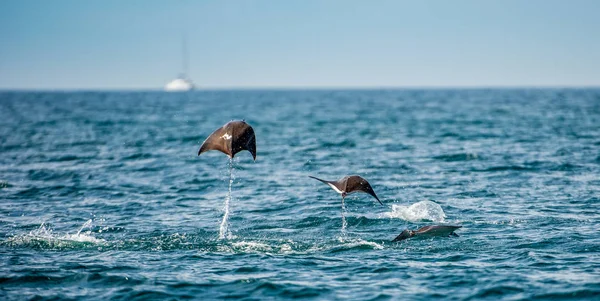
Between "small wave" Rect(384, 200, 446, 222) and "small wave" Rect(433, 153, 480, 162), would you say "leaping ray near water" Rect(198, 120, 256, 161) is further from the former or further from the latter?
"small wave" Rect(433, 153, 480, 162)

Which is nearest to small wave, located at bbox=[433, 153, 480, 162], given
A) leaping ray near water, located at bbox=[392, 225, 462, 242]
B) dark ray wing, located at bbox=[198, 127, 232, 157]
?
leaping ray near water, located at bbox=[392, 225, 462, 242]

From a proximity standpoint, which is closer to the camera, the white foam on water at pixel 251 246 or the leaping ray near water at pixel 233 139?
the leaping ray near water at pixel 233 139

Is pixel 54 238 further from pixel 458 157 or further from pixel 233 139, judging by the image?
pixel 458 157

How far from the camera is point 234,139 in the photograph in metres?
15.2

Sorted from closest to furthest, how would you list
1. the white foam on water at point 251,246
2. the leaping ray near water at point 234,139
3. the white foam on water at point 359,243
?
the leaping ray near water at point 234,139, the white foam on water at point 251,246, the white foam on water at point 359,243

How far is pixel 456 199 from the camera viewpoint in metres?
A: 21.3

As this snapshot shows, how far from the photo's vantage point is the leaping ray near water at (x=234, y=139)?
598 inches

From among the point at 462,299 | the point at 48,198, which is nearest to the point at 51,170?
the point at 48,198

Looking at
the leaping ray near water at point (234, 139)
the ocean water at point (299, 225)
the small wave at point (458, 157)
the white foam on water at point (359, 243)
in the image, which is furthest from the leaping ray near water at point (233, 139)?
the small wave at point (458, 157)

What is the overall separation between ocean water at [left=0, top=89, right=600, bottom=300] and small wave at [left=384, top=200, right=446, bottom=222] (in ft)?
0.21

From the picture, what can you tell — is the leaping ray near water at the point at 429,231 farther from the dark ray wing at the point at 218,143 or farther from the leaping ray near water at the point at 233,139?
the dark ray wing at the point at 218,143

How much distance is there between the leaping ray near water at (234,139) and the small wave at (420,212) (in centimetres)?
554

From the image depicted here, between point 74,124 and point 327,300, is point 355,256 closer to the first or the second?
point 327,300

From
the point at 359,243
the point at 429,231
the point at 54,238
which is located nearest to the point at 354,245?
the point at 359,243
